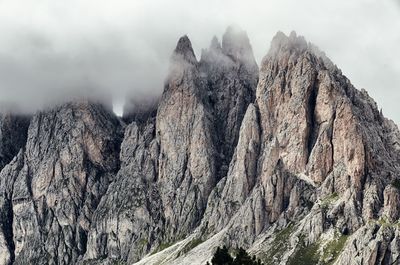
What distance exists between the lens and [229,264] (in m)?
135

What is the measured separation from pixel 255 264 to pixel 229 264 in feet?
15.5

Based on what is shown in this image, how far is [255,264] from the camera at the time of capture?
13588cm
